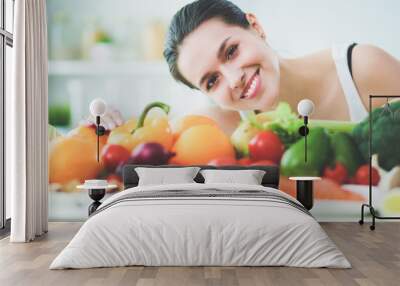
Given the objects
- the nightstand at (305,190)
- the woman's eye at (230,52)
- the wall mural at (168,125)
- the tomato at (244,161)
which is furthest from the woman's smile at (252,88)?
the nightstand at (305,190)

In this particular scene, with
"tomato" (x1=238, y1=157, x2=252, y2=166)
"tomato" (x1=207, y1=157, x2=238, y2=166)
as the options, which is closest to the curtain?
"tomato" (x1=207, y1=157, x2=238, y2=166)

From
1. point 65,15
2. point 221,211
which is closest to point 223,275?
point 221,211

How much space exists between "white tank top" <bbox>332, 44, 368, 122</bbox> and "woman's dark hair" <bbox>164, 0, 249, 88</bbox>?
1.27 meters

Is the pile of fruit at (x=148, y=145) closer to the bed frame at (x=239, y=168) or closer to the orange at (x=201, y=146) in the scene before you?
the orange at (x=201, y=146)

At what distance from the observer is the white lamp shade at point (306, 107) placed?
7.30 m

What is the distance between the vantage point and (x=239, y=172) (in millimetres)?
6969

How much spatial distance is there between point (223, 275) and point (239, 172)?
2.63 m

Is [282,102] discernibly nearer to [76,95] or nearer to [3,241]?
[76,95]

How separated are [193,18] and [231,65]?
2.63ft

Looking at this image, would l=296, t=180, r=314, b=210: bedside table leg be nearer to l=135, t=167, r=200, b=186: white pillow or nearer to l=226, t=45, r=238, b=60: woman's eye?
l=135, t=167, r=200, b=186: white pillow

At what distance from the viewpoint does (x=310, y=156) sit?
25.0ft

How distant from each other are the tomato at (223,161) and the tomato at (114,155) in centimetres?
111

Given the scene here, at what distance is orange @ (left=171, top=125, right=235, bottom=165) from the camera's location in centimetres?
762

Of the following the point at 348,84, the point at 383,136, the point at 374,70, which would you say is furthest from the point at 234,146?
the point at 374,70
